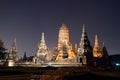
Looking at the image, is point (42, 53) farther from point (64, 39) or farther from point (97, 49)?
point (97, 49)

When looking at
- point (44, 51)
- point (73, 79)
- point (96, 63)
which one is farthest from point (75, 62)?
point (73, 79)

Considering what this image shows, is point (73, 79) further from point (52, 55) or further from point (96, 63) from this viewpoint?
point (52, 55)

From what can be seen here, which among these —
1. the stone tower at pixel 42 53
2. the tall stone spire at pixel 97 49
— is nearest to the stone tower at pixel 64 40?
the stone tower at pixel 42 53

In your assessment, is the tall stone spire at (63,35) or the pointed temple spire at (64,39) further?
the tall stone spire at (63,35)

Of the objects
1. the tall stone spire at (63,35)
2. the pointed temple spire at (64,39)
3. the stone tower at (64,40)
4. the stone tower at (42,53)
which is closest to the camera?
A: the stone tower at (42,53)

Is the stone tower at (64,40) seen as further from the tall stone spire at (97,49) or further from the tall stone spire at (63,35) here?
the tall stone spire at (97,49)

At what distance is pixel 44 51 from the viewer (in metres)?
162

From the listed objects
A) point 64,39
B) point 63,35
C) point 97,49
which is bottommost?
point 97,49

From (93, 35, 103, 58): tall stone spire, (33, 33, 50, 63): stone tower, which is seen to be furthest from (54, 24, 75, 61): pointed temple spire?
(93, 35, 103, 58): tall stone spire

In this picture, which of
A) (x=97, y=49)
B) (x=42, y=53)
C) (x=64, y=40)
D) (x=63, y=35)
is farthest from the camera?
(x=63, y=35)

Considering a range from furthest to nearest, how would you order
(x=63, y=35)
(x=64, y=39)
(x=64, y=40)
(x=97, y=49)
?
(x=63, y=35), (x=64, y=39), (x=64, y=40), (x=97, y=49)

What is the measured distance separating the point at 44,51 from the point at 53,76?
414 ft

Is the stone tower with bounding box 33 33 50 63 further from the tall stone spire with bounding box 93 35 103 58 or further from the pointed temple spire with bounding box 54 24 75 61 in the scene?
the tall stone spire with bounding box 93 35 103 58

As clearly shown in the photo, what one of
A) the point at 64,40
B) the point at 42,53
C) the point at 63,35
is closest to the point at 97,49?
the point at 64,40
